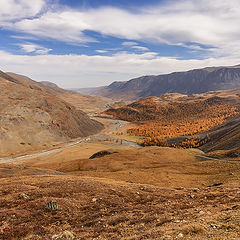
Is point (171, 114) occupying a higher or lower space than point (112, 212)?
higher

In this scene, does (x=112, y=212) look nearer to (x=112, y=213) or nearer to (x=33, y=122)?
(x=112, y=213)

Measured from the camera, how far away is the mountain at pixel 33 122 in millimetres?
75188

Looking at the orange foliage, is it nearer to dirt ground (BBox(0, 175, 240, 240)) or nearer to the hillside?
the hillside

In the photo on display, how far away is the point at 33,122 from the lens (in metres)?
87.4

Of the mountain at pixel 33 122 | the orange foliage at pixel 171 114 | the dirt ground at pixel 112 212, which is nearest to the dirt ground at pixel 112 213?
the dirt ground at pixel 112 212

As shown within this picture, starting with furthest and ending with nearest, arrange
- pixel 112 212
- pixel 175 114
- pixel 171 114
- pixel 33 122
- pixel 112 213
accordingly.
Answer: pixel 171 114 < pixel 175 114 < pixel 33 122 < pixel 112 212 < pixel 112 213

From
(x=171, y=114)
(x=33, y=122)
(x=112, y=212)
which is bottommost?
(x=112, y=212)

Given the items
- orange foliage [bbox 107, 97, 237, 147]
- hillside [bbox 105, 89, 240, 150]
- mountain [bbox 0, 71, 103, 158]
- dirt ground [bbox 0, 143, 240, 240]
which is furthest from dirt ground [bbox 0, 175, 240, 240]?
orange foliage [bbox 107, 97, 237, 147]

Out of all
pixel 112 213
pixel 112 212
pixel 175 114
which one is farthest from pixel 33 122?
pixel 175 114

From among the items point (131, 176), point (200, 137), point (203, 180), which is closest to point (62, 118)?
point (200, 137)

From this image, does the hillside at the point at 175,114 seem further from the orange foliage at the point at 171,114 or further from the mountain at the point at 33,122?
the mountain at the point at 33,122

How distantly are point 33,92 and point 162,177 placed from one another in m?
104

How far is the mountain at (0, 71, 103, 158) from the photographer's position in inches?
2960

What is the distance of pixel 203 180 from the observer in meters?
24.5
